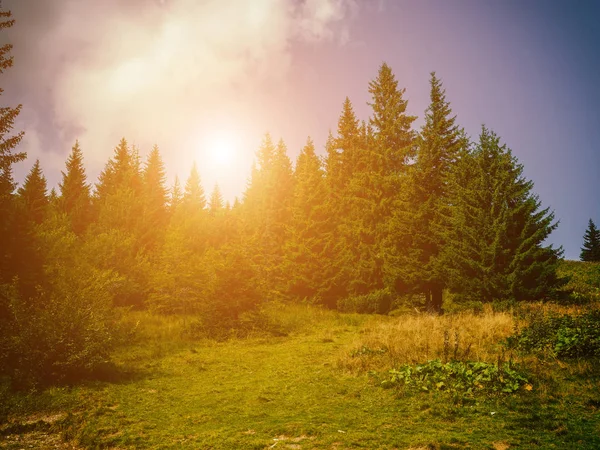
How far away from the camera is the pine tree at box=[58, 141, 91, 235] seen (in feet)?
115

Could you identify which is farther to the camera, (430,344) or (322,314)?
(322,314)

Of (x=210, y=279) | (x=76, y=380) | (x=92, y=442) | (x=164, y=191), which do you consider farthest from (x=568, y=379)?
(x=164, y=191)

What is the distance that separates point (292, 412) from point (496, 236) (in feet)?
50.0

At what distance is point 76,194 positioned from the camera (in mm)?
38594

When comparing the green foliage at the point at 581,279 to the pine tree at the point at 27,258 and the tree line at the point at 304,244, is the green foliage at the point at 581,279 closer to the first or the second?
the tree line at the point at 304,244

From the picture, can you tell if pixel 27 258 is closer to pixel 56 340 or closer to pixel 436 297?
pixel 56 340

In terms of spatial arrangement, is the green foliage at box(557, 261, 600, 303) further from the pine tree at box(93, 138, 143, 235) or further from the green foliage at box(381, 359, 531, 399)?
the pine tree at box(93, 138, 143, 235)

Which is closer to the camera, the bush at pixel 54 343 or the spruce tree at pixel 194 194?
the bush at pixel 54 343

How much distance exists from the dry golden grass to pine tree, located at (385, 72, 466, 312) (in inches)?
351

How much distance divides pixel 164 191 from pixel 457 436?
4342cm

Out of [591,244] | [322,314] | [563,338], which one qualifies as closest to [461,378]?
[563,338]

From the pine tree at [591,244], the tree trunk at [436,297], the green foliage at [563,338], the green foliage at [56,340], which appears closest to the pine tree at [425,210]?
the tree trunk at [436,297]

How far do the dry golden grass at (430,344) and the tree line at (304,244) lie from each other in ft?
20.3

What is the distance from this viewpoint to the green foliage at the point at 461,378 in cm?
709
